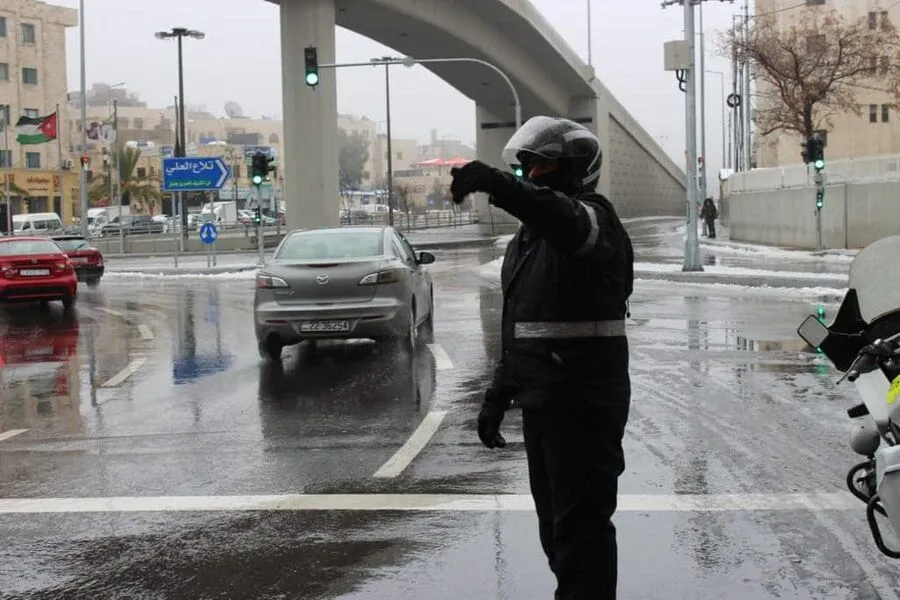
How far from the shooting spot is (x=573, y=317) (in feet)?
11.9

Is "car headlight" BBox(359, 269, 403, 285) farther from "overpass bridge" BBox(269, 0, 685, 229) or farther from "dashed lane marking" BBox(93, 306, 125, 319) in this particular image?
"dashed lane marking" BBox(93, 306, 125, 319)

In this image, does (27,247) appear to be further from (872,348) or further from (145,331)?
(872,348)

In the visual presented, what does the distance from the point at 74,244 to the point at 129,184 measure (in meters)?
52.8

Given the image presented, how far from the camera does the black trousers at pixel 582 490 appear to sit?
11.9 ft

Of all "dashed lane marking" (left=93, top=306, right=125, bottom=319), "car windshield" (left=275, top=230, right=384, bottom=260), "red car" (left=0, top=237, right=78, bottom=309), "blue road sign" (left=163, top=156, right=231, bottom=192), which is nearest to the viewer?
"car windshield" (left=275, top=230, right=384, bottom=260)

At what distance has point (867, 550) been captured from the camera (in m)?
5.04

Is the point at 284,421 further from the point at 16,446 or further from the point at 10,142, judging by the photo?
the point at 10,142

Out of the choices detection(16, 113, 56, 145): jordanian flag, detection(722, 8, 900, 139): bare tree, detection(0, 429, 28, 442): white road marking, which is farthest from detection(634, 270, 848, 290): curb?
detection(16, 113, 56, 145): jordanian flag

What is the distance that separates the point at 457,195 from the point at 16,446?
6.02 metres

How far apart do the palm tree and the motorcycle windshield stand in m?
77.0

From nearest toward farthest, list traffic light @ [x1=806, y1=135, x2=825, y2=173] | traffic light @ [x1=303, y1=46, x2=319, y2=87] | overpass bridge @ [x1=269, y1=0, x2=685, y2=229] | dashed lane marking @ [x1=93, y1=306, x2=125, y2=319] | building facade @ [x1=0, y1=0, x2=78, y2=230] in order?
dashed lane marking @ [x1=93, y1=306, x2=125, y2=319], traffic light @ [x1=806, y1=135, x2=825, y2=173], traffic light @ [x1=303, y1=46, x2=319, y2=87], overpass bridge @ [x1=269, y1=0, x2=685, y2=229], building facade @ [x1=0, y1=0, x2=78, y2=230]

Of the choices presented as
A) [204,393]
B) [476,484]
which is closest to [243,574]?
[476,484]

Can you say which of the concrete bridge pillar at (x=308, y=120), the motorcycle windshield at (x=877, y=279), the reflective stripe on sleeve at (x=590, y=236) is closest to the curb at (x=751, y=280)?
the concrete bridge pillar at (x=308, y=120)

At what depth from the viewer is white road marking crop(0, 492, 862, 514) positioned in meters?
5.86
